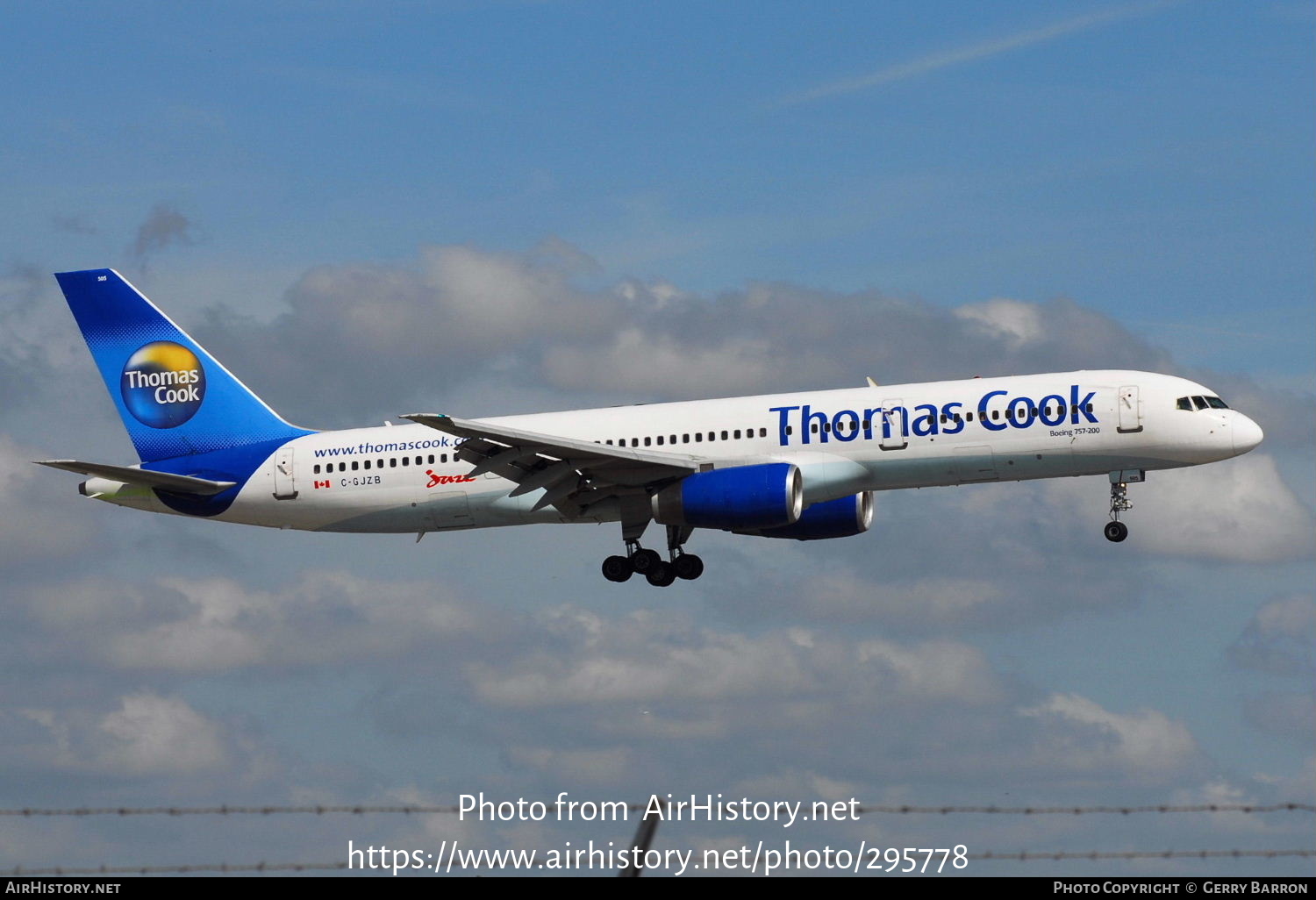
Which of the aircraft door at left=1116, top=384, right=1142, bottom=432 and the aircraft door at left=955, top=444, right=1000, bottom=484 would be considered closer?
the aircraft door at left=1116, top=384, right=1142, bottom=432

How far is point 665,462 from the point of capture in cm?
4831

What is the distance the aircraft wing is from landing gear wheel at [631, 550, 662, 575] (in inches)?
91.3

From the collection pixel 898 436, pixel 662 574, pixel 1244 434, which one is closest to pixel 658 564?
pixel 662 574

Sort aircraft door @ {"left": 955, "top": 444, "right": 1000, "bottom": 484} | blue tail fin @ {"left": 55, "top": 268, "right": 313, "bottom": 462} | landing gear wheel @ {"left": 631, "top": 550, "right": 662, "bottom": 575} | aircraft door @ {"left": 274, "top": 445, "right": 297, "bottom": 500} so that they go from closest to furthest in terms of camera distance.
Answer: aircraft door @ {"left": 955, "top": 444, "right": 1000, "bottom": 484} < landing gear wheel @ {"left": 631, "top": 550, "right": 662, "bottom": 575} < aircraft door @ {"left": 274, "top": 445, "right": 297, "bottom": 500} < blue tail fin @ {"left": 55, "top": 268, "right": 313, "bottom": 462}

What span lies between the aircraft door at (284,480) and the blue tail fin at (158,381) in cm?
126

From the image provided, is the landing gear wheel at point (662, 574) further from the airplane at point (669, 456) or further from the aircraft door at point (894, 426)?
the aircraft door at point (894, 426)

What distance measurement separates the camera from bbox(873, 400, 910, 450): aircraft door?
156 feet

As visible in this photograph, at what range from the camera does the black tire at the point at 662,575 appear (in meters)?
52.5

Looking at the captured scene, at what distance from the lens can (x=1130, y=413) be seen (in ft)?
155

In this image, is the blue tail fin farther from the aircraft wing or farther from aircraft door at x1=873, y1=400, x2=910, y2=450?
aircraft door at x1=873, y1=400, x2=910, y2=450

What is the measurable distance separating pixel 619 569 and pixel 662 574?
4.21ft

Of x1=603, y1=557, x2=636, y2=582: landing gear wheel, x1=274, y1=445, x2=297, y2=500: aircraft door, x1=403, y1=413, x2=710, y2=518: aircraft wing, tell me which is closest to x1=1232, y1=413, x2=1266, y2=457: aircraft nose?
x1=403, y1=413, x2=710, y2=518: aircraft wing

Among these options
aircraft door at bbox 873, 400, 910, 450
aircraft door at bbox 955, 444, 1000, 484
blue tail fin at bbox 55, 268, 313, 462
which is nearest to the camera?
aircraft door at bbox 955, 444, 1000, 484
